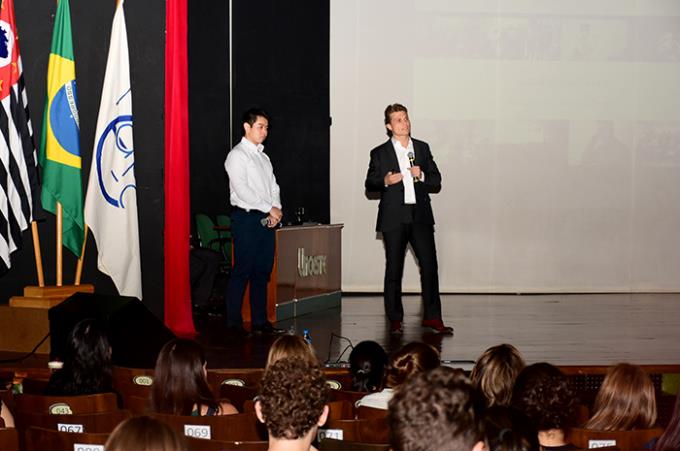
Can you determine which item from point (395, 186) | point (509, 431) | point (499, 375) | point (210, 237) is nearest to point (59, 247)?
point (395, 186)

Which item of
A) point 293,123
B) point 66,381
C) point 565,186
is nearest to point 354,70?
point 293,123

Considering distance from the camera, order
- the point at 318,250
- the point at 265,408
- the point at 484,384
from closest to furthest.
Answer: the point at 265,408
the point at 484,384
the point at 318,250

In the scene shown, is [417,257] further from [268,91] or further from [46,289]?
[268,91]

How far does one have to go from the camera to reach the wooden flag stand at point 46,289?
6449mm

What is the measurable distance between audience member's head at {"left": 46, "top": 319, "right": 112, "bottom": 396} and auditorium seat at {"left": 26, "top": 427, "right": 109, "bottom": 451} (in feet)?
3.42

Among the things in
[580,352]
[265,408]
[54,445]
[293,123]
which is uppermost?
[293,123]

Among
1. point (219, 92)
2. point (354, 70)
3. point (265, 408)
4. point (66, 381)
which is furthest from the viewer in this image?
point (354, 70)

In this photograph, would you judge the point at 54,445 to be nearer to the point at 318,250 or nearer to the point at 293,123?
the point at 318,250

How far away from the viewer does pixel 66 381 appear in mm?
4008

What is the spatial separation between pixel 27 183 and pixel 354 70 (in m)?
4.90

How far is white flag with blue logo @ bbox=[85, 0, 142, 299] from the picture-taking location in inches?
274

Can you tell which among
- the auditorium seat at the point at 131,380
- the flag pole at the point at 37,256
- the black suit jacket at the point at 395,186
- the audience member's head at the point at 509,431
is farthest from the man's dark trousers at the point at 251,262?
the audience member's head at the point at 509,431

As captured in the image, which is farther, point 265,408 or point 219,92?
point 219,92

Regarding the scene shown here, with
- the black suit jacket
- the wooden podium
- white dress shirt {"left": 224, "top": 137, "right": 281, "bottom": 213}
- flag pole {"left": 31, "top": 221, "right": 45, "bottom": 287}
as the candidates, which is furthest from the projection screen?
flag pole {"left": 31, "top": 221, "right": 45, "bottom": 287}
